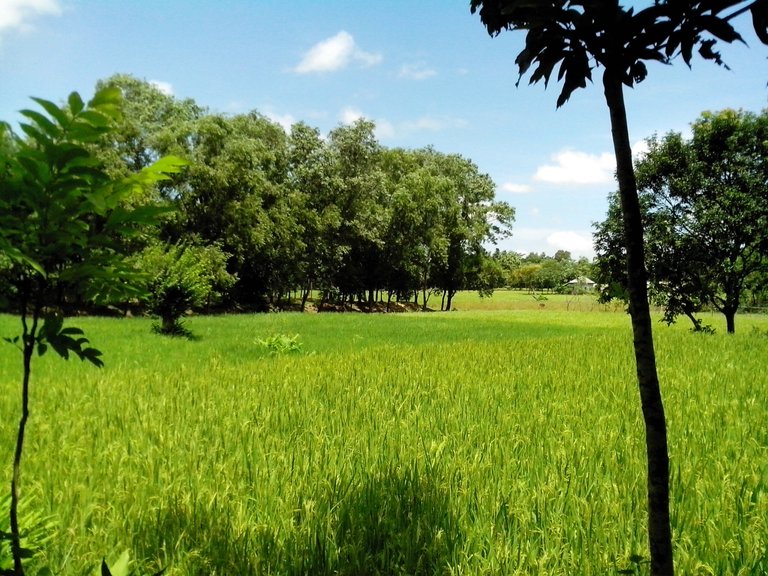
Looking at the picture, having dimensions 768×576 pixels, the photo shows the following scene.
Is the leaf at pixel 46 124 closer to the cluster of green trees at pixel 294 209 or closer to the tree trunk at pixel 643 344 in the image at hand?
the tree trunk at pixel 643 344

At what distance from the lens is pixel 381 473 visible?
370 cm

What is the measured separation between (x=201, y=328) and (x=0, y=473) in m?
14.9

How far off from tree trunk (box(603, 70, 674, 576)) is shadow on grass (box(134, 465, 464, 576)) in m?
1.31

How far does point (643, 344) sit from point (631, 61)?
842mm

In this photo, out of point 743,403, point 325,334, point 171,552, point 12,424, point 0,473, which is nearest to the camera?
point 171,552

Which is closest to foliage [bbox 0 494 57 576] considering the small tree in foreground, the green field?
the green field

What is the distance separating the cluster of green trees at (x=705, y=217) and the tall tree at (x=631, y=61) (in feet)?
58.4

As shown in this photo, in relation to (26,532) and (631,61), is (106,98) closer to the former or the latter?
(631,61)

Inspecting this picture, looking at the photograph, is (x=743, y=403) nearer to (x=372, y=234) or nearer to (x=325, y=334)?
(x=325, y=334)

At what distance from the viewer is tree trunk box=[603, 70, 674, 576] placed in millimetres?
1409

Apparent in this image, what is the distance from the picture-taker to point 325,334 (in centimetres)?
1778

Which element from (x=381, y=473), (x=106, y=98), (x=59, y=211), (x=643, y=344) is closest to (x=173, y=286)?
(x=381, y=473)

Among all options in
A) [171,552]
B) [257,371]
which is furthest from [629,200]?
[257,371]

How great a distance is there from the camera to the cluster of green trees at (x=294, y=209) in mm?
29453
